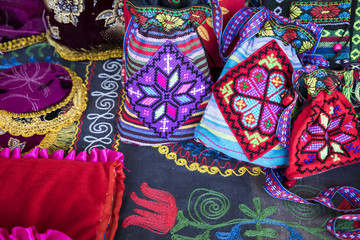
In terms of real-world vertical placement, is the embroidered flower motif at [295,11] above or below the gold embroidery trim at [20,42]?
above

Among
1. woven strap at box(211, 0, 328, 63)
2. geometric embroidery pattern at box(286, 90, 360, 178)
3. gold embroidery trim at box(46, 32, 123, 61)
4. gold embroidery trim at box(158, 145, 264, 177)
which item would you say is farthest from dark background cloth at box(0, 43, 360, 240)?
woven strap at box(211, 0, 328, 63)

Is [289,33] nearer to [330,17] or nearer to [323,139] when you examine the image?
[330,17]

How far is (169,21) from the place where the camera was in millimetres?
791

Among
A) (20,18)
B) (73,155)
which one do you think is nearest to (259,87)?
(73,155)

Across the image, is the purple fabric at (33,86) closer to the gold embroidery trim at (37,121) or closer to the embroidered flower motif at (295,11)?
the gold embroidery trim at (37,121)

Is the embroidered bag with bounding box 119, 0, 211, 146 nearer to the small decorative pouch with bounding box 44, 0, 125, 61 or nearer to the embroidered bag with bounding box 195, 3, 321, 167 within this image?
the embroidered bag with bounding box 195, 3, 321, 167

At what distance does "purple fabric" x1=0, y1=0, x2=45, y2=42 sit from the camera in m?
1.07

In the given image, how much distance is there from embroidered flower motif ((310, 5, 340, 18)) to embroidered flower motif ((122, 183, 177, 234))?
0.67 meters

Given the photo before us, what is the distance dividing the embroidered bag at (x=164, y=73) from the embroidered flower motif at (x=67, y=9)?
0.86 feet

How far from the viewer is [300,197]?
0.81 meters

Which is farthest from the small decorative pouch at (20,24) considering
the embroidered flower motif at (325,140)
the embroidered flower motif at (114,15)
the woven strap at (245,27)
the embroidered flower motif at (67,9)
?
the embroidered flower motif at (325,140)

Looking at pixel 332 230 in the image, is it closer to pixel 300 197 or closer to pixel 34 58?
pixel 300 197

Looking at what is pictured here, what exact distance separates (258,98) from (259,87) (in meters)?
0.03

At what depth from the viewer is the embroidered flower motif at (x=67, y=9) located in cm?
A: 100
